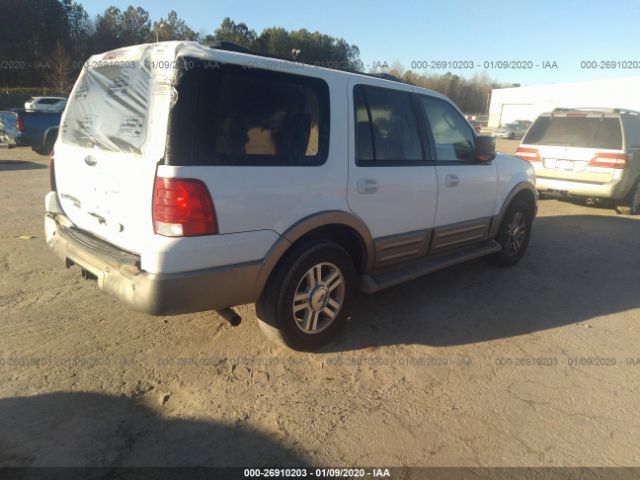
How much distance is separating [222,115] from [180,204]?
0.58 meters

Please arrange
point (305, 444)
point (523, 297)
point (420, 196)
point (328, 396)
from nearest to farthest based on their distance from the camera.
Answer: point (305, 444)
point (328, 396)
point (420, 196)
point (523, 297)

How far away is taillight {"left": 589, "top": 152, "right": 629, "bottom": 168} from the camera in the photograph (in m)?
7.88

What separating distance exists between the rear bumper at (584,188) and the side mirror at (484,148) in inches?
191

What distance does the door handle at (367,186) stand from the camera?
3333 millimetres

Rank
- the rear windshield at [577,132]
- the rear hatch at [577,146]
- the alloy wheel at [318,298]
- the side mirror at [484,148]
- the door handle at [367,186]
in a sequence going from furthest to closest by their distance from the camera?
1. the rear windshield at [577,132]
2. the rear hatch at [577,146]
3. the side mirror at [484,148]
4. the door handle at [367,186]
5. the alloy wheel at [318,298]

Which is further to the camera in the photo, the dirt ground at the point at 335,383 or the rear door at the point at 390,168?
the rear door at the point at 390,168

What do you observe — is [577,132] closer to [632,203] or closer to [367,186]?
[632,203]

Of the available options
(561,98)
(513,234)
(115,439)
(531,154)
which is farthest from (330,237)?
(561,98)

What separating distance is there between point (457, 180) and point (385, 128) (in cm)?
101

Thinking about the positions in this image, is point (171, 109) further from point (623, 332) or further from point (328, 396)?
point (623, 332)

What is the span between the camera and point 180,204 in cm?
248

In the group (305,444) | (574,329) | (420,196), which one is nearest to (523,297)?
(574,329)

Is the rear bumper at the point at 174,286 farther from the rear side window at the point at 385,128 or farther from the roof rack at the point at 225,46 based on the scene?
the roof rack at the point at 225,46

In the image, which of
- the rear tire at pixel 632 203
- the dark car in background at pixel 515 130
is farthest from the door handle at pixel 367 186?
the dark car in background at pixel 515 130
